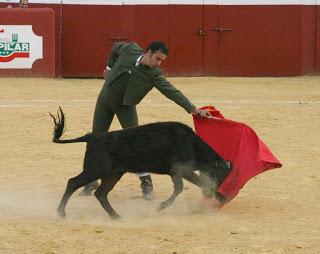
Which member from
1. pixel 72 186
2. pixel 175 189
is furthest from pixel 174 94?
pixel 72 186

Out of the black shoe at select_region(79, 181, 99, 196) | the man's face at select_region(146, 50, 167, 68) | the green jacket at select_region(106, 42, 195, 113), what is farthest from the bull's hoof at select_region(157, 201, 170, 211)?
the man's face at select_region(146, 50, 167, 68)

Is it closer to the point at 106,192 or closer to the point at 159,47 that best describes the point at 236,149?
the point at 159,47

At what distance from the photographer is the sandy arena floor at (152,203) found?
5.95 meters

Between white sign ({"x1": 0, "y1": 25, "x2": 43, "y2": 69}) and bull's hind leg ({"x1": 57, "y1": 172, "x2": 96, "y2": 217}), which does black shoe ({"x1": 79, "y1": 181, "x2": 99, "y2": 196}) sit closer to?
bull's hind leg ({"x1": 57, "y1": 172, "x2": 96, "y2": 217})

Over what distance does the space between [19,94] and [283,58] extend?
6.67 m

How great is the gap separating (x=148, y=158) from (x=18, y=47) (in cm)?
1089

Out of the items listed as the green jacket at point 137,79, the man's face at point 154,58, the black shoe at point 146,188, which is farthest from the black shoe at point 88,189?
the man's face at point 154,58

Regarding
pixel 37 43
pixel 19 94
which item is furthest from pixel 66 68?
pixel 19 94

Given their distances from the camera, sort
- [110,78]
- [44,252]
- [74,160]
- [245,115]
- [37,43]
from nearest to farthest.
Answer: [44,252], [110,78], [74,160], [245,115], [37,43]

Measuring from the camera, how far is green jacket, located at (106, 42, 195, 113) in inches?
283

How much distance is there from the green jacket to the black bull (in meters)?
0.35

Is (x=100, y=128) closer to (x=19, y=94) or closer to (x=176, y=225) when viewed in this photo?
(x=176, y=225)

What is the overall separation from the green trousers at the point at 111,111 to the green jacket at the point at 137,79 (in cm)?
10

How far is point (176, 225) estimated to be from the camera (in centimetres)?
655
